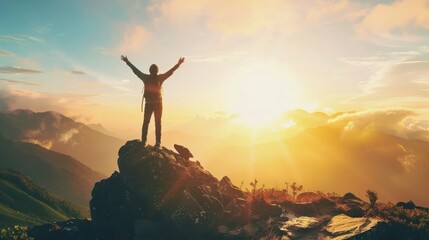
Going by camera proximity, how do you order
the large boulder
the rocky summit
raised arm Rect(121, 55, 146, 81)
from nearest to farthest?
the rocky summit, the large boulder, raised arm Rect(121, 55, 146, 81)

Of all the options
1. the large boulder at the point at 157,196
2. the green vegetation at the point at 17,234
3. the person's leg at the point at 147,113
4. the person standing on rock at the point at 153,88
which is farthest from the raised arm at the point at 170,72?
the green vegetation at the point at 17,234

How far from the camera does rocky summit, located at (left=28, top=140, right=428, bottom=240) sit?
16.6 m

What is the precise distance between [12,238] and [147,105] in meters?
10.7

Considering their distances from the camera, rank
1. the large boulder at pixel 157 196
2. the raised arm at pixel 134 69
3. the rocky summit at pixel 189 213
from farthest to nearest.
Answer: the raised arm at pixel 134 69, the large boulder at pixel 157 196, the rocky summit at pixel 189 213

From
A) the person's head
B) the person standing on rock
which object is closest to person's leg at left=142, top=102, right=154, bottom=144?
the person standing on rock

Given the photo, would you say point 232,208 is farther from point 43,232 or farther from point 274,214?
point 43,232

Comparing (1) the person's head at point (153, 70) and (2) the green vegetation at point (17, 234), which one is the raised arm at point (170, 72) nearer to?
(1) the person's head at point (153, 70)

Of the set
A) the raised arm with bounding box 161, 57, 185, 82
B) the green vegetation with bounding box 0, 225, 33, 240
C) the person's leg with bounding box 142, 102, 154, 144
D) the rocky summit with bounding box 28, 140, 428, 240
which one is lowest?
the green vegetation with bounding box 0, 225, 33, 240

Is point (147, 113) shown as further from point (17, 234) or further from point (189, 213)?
point (17, 234)

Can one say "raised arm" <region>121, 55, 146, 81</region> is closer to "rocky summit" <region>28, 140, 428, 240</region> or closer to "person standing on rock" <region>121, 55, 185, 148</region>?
"person standing on rock" <region>121, 55, 185, 148</region>

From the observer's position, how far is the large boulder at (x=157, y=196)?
17.0 m

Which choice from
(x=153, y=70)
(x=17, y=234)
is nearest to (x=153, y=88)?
(x=153, y=70)

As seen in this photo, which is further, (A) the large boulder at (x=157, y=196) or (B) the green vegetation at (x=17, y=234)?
(B) the green vegetation at (x=17, y=234)

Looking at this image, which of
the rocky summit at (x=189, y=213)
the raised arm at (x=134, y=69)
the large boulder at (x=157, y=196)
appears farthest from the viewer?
the raised arm at (x=134, y=69)
